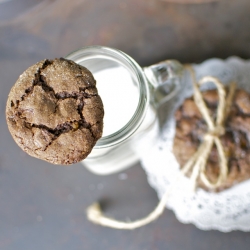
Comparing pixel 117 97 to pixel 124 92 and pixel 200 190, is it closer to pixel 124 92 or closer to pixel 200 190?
pixel 124 92

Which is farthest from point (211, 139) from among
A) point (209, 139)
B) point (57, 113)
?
point (57, 113)

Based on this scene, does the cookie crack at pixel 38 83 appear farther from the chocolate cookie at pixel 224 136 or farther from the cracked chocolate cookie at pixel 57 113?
the chocolate cookie at pixel 224 136

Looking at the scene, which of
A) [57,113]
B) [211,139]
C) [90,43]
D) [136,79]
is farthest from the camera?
[90,43]

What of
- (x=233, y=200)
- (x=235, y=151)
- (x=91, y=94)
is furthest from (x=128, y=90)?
(x=233, y=200)

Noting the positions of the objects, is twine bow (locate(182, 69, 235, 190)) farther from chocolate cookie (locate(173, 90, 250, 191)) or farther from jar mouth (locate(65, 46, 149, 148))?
jar mouth (locate(65, 46, 149, 148))

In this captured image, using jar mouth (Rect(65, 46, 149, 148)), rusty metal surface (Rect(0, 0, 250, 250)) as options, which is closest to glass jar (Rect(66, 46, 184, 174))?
jar mouth (Rect(65, 46, 149, 148))

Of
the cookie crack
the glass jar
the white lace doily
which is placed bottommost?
the white lace doily

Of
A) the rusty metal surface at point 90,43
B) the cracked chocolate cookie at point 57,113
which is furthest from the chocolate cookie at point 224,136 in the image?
the cracked chocolate cookie at point 57,113
